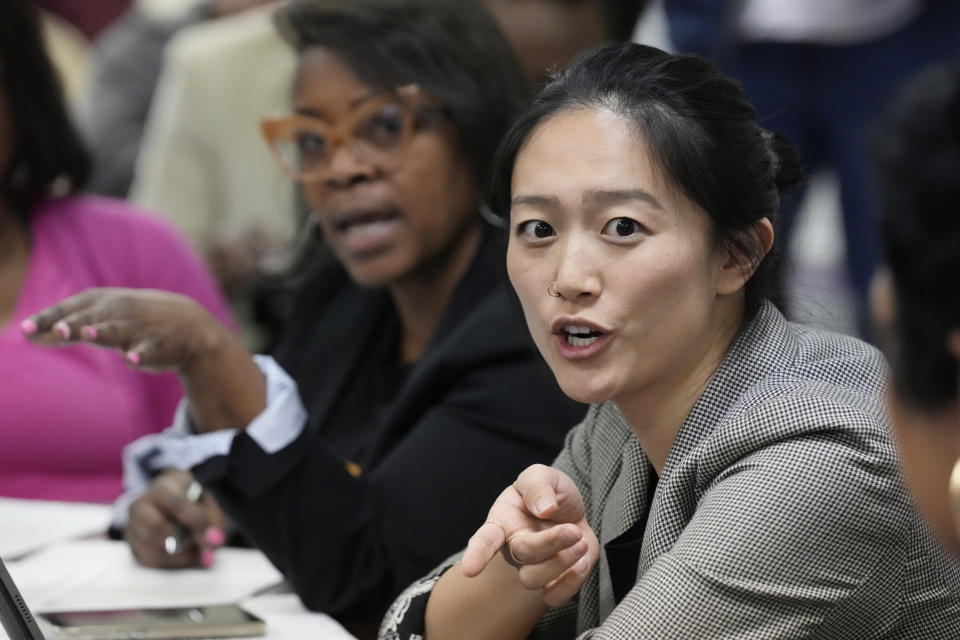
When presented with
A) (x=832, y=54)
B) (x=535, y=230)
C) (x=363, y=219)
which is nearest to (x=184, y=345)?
(x=363, y=219)

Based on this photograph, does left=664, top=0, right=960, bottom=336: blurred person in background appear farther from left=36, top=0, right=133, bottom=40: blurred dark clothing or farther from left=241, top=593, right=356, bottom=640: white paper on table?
left=36, top=0, right=133, bottom=40: blurred dark clothing

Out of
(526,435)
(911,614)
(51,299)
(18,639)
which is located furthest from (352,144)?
(911,614)

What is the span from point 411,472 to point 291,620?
11.1 inches

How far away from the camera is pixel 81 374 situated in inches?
111

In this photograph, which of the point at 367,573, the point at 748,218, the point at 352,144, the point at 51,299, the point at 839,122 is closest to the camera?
the point at 748,218

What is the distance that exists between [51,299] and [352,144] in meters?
0.87

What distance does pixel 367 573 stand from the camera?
1969mm

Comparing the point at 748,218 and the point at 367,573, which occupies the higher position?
the point at 748,218

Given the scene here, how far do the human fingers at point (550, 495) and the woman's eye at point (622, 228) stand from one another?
0.25m

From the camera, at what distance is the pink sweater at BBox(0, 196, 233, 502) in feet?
8.93

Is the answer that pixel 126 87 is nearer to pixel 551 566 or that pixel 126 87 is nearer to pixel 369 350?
pixel 369 350

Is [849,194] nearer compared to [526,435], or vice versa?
[526,435]

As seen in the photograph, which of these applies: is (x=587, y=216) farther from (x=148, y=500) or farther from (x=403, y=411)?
(x=148, y=500)

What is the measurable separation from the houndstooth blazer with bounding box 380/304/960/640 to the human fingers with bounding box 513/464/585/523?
0.09 meters
